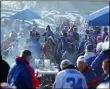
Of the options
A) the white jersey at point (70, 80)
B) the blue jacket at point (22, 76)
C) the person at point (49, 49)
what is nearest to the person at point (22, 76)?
the blue jacket at point (22, 76)

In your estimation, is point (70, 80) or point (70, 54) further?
point (70, 54)

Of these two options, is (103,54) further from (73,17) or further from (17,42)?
(73,17)

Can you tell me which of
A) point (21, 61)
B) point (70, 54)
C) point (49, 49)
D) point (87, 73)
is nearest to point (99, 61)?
point (87, 73)

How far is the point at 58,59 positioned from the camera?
18.1m

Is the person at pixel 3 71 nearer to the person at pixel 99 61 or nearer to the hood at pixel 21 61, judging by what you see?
the hood at pixel 21 61

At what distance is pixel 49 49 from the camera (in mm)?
18156

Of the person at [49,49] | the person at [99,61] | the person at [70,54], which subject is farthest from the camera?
the person at [49,49]

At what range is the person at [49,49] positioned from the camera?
17969mm

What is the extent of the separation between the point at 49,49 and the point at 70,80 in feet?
31.0

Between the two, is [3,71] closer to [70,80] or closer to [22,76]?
[22,76]

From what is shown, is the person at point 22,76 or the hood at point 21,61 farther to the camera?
the hood at point 21,61

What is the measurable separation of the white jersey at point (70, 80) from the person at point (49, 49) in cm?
905

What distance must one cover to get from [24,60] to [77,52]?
8462mm

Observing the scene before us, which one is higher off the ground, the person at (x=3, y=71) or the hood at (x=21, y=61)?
the hood at (x=21, y=61)
